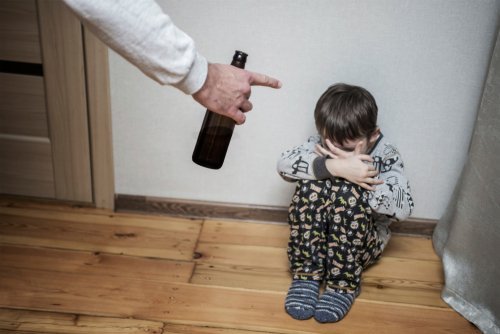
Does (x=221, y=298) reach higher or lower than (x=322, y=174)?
lower

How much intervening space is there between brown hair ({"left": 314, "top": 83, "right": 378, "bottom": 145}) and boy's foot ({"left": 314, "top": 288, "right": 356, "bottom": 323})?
0.44m

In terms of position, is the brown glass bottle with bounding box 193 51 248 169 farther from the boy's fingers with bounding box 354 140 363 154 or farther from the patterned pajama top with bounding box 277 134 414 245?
the boy's fingers with bounding box 354 140 363 154

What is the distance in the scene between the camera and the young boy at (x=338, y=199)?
4.44 ft

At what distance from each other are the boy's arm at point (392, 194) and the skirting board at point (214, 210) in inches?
15.5

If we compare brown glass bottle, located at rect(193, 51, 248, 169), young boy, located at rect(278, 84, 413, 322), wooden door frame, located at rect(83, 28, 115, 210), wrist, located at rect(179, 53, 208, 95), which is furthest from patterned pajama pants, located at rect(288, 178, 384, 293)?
wooden door frame, located at rect(83, 28, 115, 210)

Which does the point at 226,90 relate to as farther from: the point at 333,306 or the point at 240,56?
the point at 333,306

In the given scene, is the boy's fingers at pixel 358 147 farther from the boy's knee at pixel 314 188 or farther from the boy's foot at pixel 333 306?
the boy's foot at pixel 333 306

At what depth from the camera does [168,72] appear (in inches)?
34.3

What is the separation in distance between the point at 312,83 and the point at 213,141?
20.3 inches

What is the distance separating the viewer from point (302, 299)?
1.40 metres

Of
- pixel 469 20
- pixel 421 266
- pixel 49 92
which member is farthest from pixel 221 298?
pixel 469 20

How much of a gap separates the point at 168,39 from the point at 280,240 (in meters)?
Answer: 1.02

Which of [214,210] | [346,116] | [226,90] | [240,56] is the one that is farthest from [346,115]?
[214,210]

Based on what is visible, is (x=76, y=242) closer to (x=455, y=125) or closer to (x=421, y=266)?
(x=421, y=266)
